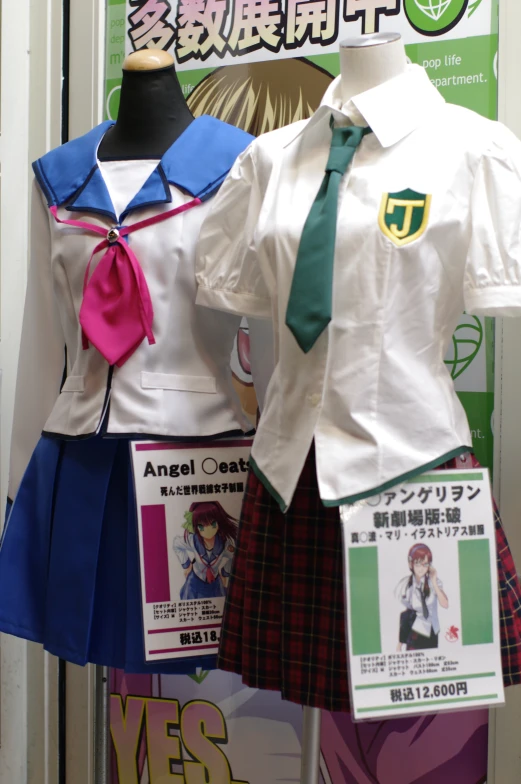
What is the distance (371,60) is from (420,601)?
81 cm

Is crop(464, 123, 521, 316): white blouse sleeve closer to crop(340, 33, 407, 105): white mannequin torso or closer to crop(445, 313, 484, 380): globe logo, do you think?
crop(340, 33, 407, 105): white mannequin torso

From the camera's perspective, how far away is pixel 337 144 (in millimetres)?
1254

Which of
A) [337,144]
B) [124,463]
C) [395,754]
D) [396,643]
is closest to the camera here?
[396,643]

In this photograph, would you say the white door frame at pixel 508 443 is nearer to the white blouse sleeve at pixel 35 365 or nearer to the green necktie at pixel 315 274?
the green necktie at pixel 315 274

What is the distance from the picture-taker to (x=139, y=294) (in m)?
1.38

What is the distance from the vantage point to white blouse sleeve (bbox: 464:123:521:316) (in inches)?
45.8

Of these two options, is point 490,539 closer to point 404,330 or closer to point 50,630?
point 404,330

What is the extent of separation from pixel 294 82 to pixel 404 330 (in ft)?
2.76

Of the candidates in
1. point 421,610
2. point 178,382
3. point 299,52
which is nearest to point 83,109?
point 299,52

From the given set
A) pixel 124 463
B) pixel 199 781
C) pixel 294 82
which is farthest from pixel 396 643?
pixel 294 82

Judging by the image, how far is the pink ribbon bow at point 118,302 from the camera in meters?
1.38

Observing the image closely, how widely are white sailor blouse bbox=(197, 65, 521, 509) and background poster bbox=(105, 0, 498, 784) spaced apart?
1.57ft

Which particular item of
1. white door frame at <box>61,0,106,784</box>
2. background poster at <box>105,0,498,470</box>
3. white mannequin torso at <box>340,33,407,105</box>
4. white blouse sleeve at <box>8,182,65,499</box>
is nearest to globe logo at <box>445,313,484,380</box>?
background poster at <box>105,0,498,470</box>

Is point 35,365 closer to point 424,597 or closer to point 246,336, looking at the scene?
point 246,336
